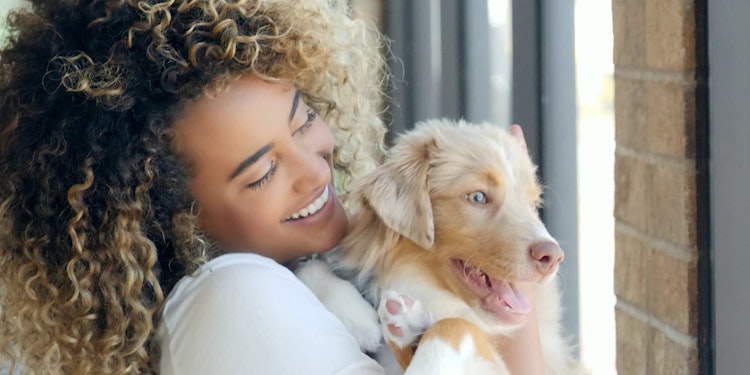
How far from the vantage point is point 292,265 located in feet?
6.77

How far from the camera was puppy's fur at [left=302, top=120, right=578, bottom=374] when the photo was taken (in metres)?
1.82

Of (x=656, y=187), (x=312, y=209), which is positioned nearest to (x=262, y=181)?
(x=312, y=209)

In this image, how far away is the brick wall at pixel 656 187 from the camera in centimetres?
185

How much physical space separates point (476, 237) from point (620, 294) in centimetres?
47

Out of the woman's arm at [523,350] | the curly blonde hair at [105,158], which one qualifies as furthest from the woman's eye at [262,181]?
the woman's arm at [523,350]

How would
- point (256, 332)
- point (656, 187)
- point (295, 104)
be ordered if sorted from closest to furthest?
point (256, 332) → point (295, 104) → point (656, 187)

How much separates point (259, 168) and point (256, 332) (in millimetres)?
360

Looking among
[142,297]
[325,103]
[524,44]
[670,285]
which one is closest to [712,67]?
[670,285]

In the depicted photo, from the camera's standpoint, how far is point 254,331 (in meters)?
1.54

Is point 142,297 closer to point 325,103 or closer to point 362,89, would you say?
point 325,103

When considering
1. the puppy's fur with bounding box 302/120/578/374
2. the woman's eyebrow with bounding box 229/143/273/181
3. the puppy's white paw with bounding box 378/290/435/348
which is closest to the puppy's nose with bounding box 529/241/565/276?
the puppy's fur with bounding box 302/120/578/374

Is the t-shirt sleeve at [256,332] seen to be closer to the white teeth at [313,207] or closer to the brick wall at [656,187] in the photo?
the white teeth at [313,207]

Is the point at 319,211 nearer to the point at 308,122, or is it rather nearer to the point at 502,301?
the point at 308,122

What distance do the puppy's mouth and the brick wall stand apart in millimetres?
276
